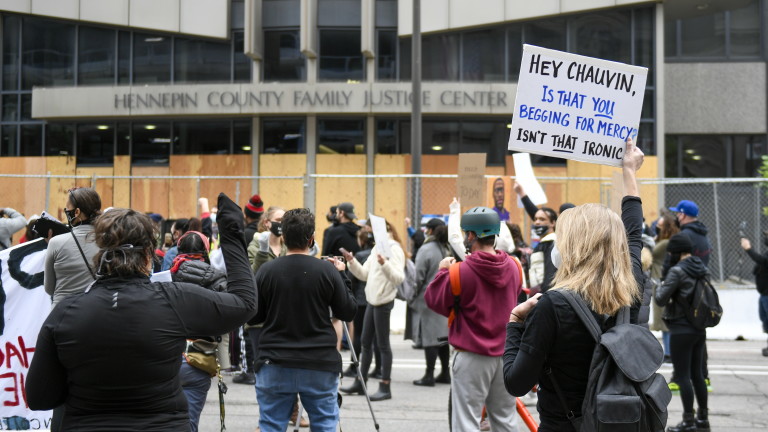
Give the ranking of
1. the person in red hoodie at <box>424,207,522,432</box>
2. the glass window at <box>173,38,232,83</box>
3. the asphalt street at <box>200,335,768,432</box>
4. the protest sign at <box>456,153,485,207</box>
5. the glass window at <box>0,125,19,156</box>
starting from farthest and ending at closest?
the glass window at <box>0,125,19,156</box>, the glass window at <box>173,38,232,83</box>, the protest sign at <box>456,153,485,207</box>, the asphalt street at <box>200,335,768,432</box>, the person in red hoodie at <box>424,207,522,432</box>

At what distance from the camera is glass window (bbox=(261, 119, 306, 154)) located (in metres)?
22.9

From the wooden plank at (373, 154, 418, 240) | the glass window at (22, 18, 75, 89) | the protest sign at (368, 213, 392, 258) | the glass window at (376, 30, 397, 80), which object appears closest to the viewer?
the protest sign at (368, 213, 392, 258)

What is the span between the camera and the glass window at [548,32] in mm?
22594

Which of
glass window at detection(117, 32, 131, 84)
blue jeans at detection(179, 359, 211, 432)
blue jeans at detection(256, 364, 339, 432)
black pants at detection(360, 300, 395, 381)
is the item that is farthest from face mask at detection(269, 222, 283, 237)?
glass window at detection(117, 32, 131, 84)

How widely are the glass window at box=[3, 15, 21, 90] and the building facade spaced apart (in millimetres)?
49

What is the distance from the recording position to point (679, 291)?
298 inches

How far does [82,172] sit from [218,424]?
1741 centimetres

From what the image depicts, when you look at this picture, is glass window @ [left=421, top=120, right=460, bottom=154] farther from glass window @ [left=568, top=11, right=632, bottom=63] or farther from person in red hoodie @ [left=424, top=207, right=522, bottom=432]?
person in red hoodie @ [left=424, top=207, right=522, bottom=432]

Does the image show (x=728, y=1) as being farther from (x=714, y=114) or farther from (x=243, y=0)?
(x=243, y=0)

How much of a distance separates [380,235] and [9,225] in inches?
188

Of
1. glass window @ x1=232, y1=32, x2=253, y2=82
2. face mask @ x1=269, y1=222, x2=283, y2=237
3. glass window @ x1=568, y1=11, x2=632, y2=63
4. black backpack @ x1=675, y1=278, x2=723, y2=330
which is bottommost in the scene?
black backpack @ x1=675, y1=278, x2=723, y2=330

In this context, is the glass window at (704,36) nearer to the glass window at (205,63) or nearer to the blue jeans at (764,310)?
the glass window at (205,63)

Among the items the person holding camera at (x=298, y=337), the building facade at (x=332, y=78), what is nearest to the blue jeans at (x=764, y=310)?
the person holding camera at (x=298, y=337)

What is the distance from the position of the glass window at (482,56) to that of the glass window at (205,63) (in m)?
6.77
